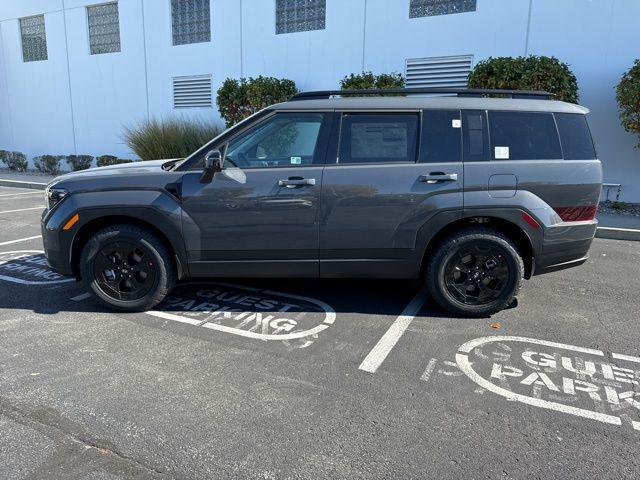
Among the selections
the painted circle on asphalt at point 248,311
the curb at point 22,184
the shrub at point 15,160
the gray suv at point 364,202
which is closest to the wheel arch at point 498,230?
the gray suv at point 364,202

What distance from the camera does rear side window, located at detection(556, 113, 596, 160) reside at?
13.8 feet

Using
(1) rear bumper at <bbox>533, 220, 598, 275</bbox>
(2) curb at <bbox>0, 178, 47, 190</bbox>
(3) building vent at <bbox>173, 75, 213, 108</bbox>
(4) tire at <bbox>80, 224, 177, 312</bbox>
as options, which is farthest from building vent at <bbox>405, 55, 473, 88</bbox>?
(2) curb at <bbox>0, 178, 47, 190</bbox>

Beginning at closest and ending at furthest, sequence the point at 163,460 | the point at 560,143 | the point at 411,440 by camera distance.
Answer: the point at 163,460 < the point at 411,440 < the point at 560,143

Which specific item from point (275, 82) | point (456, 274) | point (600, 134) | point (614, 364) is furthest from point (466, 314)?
point (275, 82)

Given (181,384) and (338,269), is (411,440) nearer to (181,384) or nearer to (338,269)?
(181,384)

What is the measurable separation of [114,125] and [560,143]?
50.5 ft

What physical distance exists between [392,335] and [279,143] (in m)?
1.97

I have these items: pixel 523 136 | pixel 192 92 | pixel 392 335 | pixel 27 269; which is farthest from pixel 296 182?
pixel 192 92

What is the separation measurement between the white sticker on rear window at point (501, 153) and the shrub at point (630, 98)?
19.6 ft

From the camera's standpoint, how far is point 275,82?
12.2m

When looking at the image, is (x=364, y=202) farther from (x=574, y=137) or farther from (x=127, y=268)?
(x=127, y=268)

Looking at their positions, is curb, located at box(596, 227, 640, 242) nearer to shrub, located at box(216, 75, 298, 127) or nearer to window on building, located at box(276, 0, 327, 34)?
shrub, located at box(216, 75, 298, 127)

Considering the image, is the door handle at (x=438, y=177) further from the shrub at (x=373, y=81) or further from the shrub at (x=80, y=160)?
the shrub at (x=80, y=160)

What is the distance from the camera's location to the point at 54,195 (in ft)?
14.5
